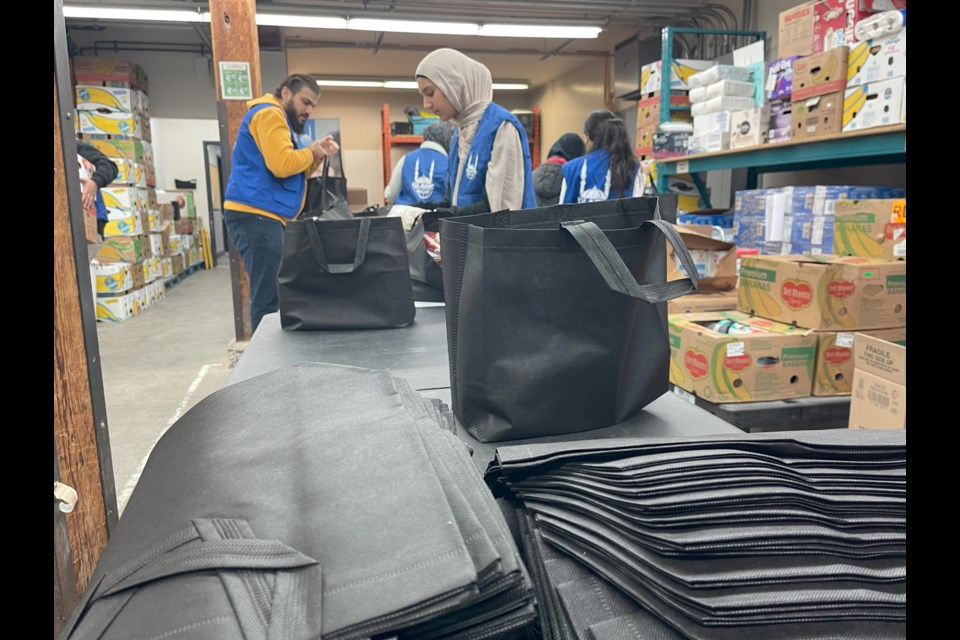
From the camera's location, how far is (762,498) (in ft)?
1.63

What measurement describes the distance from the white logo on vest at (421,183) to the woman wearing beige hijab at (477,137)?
158cm

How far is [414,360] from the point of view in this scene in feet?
4.61

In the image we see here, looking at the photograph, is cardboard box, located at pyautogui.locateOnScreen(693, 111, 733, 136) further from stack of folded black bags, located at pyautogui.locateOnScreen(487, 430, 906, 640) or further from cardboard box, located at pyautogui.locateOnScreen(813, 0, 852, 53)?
stack of folded black bags, located at pyautogui.locateOnScreen(487, 430, 906, 640)

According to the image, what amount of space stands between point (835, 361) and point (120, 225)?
6.28m

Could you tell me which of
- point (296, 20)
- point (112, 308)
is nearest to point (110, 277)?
point (112, 308)

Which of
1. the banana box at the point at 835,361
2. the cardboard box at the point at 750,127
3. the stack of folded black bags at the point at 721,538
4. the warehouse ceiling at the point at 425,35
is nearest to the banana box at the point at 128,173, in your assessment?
the warehouse ceiling at the point at 425,35

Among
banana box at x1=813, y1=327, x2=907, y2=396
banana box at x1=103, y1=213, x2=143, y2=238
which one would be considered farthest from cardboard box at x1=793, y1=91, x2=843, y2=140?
banana box at x1=103, y1=213, x2=143, y2=238

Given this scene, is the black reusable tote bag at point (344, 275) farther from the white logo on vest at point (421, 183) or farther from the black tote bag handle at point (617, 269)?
the white logo on vest at point (421, 183)

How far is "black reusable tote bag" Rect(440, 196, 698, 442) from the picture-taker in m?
0.84

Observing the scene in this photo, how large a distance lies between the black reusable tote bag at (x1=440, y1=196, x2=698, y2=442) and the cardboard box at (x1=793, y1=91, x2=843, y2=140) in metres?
2.46

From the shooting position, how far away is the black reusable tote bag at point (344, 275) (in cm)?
162
